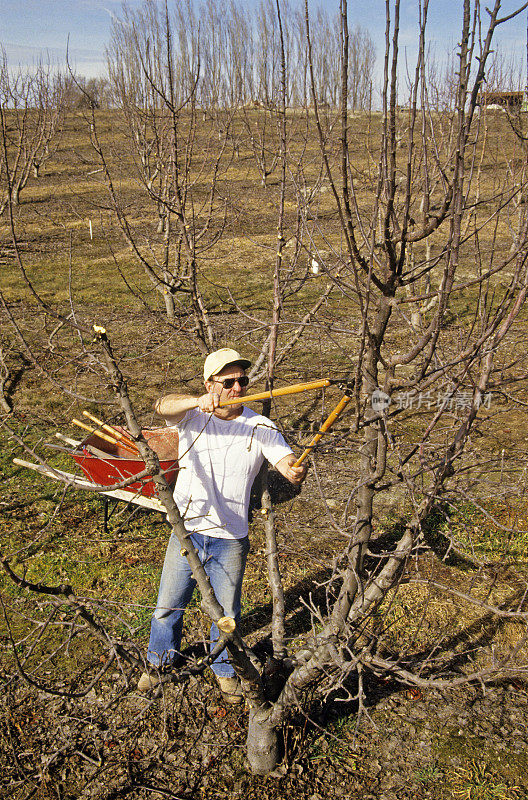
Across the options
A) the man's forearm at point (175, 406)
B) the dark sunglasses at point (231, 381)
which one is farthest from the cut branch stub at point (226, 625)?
the dark sunglasses at point (231, 381)

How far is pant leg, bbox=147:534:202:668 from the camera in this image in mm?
3115

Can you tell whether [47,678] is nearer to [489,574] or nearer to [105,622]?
[105,622]

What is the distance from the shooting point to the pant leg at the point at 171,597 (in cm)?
312

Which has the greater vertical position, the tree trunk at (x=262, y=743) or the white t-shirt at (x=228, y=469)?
the white t-shirt at (x=228, y=469)

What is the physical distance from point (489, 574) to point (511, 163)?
9.12ft

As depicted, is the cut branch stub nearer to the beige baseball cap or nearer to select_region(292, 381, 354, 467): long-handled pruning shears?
select_region(292, 381, 354, 467): long-handled pruning shears

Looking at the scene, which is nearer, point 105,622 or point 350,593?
point 350,593

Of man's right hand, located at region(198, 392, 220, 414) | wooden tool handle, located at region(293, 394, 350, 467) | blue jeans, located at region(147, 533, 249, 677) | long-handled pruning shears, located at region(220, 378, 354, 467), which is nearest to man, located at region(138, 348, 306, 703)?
blue jeans, located at region(147, 533, 249, 677)

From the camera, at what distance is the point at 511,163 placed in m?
4.03

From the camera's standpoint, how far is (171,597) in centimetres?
317

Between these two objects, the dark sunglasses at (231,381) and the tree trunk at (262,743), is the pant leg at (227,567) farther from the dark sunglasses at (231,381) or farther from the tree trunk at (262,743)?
the dark sunglasses at (231,381)

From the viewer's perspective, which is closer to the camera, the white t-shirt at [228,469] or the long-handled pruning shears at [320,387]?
the long-handled pruning shears at [320,387]

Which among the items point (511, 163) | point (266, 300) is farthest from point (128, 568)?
point (266, 300)

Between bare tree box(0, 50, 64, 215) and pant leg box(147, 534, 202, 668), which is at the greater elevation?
bare tree box(0, 50, 64, 215)
